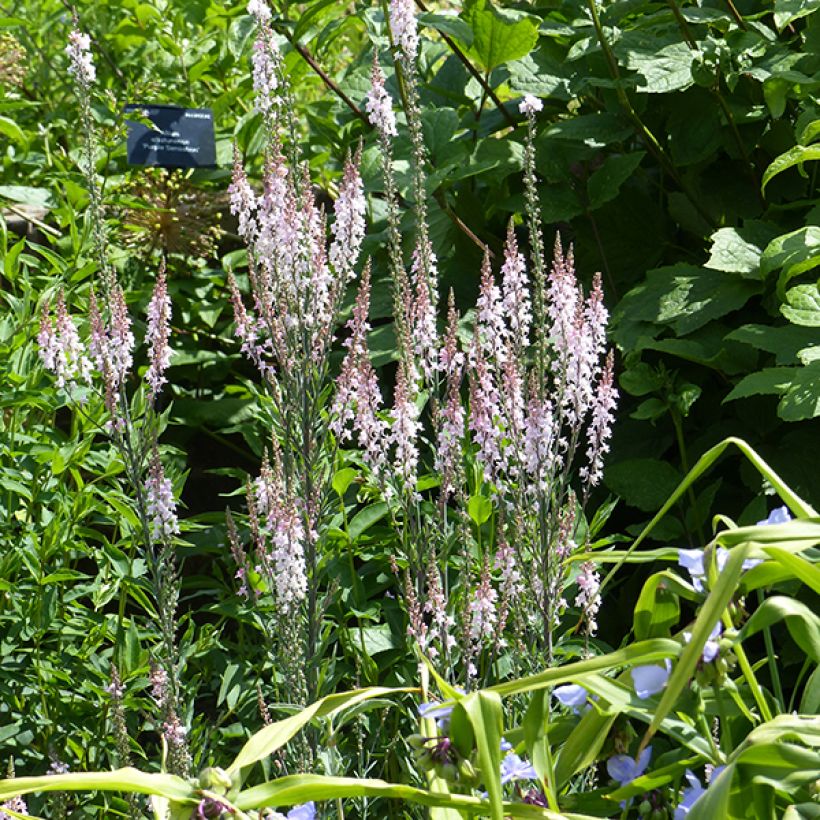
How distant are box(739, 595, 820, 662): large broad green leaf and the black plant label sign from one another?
2609 mm

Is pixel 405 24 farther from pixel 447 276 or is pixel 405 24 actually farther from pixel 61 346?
pixel 447 276

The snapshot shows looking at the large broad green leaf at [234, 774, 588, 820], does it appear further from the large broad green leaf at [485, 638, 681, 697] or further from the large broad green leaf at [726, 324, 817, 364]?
the large broad green leaf at [726, 324, 817, 364]

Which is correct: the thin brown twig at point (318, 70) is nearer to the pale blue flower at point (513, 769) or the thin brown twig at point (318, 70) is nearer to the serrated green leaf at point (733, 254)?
the serrated green leaf at point (733, 254)

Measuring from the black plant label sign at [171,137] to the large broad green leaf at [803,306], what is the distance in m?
1.69

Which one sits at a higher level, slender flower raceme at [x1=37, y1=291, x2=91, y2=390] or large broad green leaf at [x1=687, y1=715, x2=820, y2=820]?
slender flower raceme at [x1=37, y1=291, x2=91, y2=390]

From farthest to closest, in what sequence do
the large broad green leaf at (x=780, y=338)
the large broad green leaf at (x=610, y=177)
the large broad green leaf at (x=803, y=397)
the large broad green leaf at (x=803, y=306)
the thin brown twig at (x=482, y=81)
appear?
the thin brown twig at (x=482, y=81) → the large broad green leaf at (x=610, y=177) → the large broad green leaf at (x=780, y=338) → the large broad green leaf at (x=803, y=306) → the large broad green leaf at (x=803, y=397)

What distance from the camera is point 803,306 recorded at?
8.89 ft

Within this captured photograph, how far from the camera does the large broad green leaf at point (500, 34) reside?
10.9ft

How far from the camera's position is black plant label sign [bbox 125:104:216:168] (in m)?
3.28

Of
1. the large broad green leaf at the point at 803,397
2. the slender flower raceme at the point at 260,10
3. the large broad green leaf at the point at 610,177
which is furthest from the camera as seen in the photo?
the large broad green leaf at the point at 610,177

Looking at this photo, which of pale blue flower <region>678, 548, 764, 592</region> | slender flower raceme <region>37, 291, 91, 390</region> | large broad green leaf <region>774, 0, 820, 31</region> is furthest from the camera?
large broad green leaf <region>774, 0, 820, 31</region>

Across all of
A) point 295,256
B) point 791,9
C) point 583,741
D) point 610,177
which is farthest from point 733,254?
point 583,741

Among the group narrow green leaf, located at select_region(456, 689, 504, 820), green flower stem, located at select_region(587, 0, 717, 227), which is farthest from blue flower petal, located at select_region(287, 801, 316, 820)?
green flower stem, located at select_region(587, 0, 717, 227)

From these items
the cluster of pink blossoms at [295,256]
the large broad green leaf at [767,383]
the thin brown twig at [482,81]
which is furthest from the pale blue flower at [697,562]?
the thin brown twig at [482,81]
